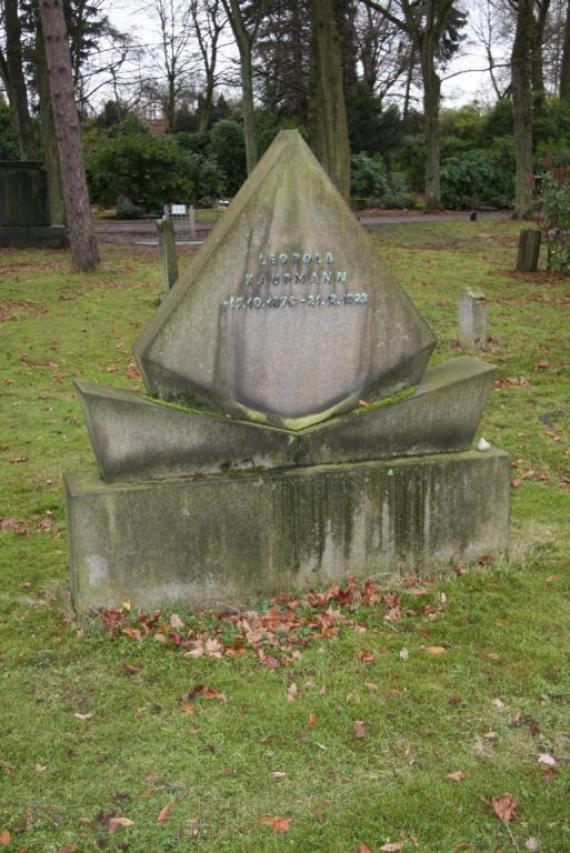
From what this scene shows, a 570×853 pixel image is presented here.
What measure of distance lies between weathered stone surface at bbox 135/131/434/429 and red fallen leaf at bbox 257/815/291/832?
214 cm

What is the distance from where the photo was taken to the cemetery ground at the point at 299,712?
320cm

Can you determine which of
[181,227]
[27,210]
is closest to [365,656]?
[27,210]

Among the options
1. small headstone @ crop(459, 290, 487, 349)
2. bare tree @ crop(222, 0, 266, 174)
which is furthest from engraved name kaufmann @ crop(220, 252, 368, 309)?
bare tree @ crop(222, 0, 266, 174)

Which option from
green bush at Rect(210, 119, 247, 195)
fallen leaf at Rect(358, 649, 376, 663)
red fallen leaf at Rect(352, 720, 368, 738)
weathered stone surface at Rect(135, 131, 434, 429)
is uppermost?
green bush at Rect(210, 119, 247, 195)

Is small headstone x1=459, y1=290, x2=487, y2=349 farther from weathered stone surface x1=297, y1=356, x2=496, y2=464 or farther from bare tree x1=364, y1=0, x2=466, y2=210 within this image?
bare tree x1=364, y1=0, x2=466, y2=210

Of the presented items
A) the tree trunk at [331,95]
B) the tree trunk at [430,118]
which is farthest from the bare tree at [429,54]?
the tree trunk at [331,95]

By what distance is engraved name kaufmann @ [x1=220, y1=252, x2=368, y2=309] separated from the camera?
4.66m

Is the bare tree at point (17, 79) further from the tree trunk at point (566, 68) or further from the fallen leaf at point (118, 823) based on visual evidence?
the fallen leaf at point (118, 823)

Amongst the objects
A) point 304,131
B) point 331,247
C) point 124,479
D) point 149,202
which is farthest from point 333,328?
point 304,131

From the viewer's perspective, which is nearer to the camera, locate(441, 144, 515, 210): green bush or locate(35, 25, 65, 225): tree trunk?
locate(35, 25, 65, 225): tree trunk

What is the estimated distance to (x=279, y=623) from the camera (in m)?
4.59

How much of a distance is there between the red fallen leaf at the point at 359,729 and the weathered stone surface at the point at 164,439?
1500 millimetres

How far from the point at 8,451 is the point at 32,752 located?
15.2 feet

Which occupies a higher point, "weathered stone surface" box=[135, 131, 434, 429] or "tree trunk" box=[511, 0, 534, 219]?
"tree trunk" box=[511, 0, 534, 219]
